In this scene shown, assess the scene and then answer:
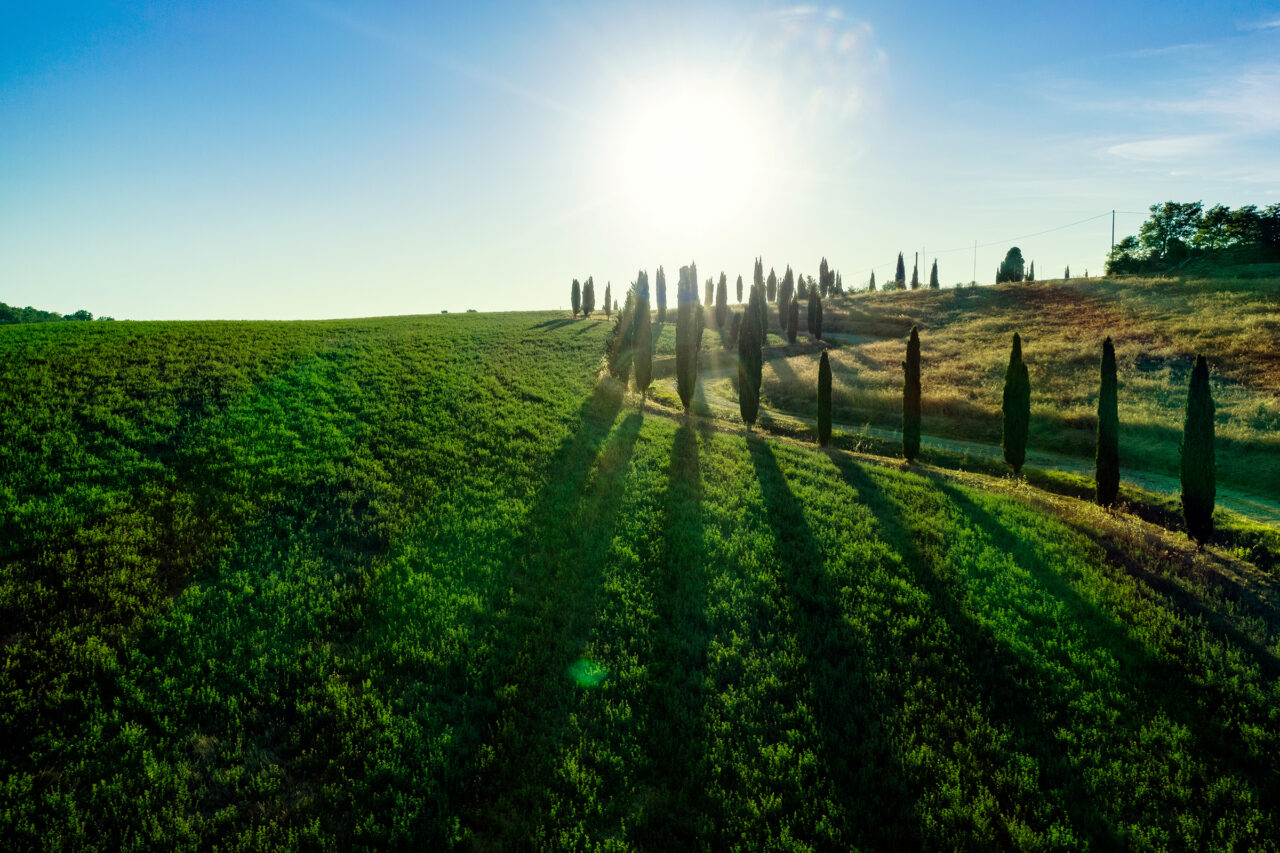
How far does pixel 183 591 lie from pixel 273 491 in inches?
182

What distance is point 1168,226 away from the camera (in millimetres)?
90312

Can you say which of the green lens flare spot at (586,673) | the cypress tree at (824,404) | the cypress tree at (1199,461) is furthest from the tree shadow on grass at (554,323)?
the green lens flare spot at (586,673)

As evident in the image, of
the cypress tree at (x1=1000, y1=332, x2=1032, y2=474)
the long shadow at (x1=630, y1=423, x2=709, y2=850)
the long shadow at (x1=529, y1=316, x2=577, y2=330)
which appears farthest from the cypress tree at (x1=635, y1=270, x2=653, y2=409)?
the long shadow at (x1=529, y1=316, x2=577, y2=330)

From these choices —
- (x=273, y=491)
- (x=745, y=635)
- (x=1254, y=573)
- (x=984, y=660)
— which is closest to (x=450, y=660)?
(x=745, y=635)

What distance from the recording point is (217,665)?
873 cm

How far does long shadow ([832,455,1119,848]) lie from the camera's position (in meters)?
7.10

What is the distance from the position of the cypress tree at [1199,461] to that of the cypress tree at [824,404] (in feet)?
44.9

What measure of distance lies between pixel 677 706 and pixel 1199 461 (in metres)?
21.6

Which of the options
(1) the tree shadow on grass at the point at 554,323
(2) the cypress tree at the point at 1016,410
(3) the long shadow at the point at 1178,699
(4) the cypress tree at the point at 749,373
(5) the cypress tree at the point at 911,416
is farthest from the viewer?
(1) the tree shadow on grass at the point at 554,323

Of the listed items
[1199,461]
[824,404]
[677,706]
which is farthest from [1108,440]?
[677,706]

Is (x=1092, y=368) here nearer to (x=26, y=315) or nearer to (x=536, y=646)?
(x=536, y=646)

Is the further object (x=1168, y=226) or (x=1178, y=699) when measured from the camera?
(x=1168, y=226)

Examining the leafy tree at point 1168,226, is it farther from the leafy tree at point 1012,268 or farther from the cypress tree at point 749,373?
the cypress tree at point 749,373

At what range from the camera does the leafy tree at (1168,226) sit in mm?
87688
